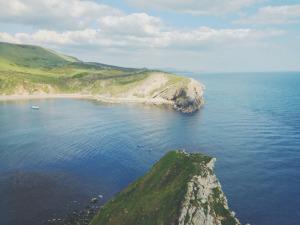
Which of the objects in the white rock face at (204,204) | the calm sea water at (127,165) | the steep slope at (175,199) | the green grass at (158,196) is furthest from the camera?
the calm sea water at (127,165)

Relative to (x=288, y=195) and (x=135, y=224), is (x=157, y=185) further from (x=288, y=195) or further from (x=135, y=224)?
(x=288, y=195)

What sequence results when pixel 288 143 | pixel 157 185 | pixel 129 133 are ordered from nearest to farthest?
1. pixel 157 185
2. pixel 288 143
3. pixel 129 133

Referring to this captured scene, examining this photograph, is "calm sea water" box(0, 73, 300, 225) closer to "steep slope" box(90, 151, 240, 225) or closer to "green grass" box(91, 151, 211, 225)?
"steep slope" box(90, 151, 240, 225)

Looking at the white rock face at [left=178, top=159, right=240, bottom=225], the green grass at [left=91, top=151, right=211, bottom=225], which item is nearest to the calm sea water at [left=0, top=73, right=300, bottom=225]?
the white rock face at [left=178, top=159, right=240, bottom=225]

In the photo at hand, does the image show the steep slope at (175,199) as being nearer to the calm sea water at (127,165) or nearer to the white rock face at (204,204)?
the white rock face at (204,204)

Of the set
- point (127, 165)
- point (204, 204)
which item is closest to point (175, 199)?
point (204, 204)

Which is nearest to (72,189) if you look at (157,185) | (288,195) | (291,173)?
(157,185)

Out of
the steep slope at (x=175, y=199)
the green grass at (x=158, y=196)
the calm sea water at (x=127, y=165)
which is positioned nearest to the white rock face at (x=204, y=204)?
the steep slope at (x=175, y=199)
